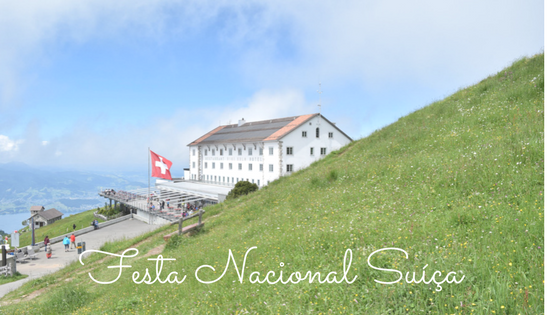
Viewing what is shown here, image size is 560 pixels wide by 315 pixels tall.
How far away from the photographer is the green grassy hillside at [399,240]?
4.93 metres

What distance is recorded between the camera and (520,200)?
738 cm

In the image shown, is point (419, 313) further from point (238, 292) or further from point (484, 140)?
point (484, 140)

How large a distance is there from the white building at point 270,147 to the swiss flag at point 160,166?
14.9 m

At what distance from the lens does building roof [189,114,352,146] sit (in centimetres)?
4666

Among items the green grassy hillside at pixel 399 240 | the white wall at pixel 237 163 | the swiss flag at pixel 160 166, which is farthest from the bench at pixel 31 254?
the white wall at pixel 237 163

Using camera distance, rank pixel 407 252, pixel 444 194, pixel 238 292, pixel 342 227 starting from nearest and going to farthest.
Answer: pixel 407 252 → pixel 238 292 → pixel 342 227 → pixel 444 194

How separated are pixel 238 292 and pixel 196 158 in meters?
60.1

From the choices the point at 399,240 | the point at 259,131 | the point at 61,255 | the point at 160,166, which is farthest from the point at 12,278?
the point at 259,131

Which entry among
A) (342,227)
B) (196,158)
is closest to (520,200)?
(342,227)

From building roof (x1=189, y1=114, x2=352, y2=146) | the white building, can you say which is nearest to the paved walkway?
the white building

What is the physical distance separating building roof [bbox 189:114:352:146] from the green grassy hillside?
3072 centimetres

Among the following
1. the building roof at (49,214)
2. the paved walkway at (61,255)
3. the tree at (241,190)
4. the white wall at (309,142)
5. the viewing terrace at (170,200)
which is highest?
the white wall at (309,142)

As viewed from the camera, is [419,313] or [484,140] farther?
[484,140]

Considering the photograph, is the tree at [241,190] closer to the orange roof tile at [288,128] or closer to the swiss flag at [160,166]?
the swiss flag at [160,166]
